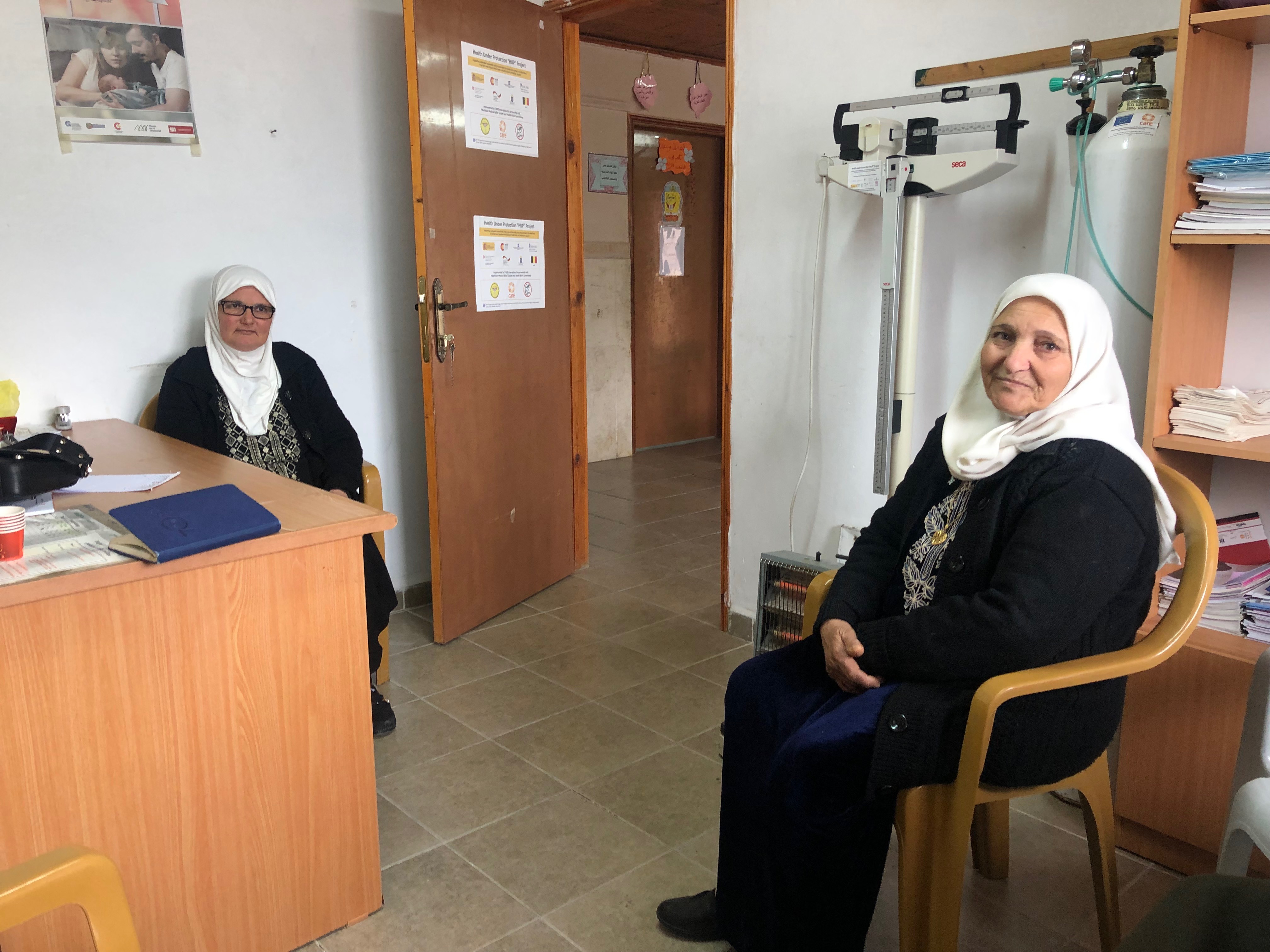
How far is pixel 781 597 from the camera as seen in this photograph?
2717mm

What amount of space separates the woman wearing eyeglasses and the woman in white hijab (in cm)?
132

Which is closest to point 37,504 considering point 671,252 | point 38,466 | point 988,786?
point 38,466

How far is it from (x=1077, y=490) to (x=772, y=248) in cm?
162

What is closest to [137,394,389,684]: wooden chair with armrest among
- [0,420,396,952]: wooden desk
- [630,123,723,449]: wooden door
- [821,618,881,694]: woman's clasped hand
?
[0,420,396,952]: wooden desk

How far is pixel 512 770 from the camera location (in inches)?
90.9

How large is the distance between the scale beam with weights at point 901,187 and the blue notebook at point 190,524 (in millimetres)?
1441

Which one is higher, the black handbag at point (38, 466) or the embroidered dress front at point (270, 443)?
the black handbag at point (38, 466)

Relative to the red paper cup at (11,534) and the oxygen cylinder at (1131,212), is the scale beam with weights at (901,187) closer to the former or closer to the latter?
the oxygen cylinder at (1131,212)

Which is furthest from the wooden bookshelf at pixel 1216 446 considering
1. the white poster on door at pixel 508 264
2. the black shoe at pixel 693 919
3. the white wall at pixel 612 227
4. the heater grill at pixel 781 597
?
the white wall at pixel 612 227

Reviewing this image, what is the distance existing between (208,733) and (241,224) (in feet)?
6.02

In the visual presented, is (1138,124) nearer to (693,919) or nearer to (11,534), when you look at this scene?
(693,919)

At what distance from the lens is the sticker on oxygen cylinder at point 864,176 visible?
2260 millimetres

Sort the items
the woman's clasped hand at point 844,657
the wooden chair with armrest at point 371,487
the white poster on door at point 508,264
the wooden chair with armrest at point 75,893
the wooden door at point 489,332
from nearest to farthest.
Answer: the wooden chair with armrest at point 75,893
the woman's clasped hand at point 844,657
the wooden chair with armrest at point 371,487
the wooden door at point 489,332
the white poster on door at point 508,264

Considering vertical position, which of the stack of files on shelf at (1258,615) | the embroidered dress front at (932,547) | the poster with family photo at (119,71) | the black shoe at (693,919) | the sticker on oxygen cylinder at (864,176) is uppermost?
the poster with family photo at (119,71)
